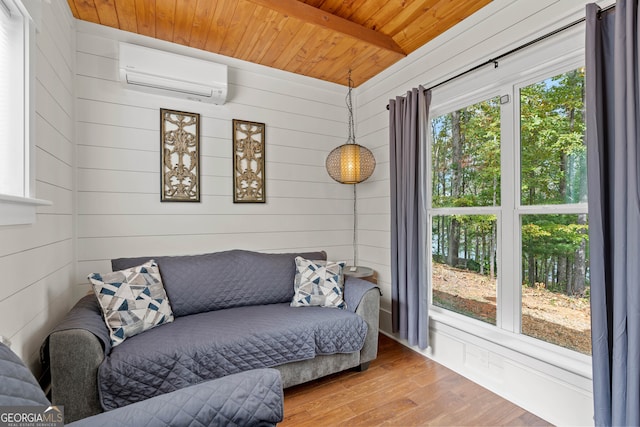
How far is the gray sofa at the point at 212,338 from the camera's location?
4.87 ft

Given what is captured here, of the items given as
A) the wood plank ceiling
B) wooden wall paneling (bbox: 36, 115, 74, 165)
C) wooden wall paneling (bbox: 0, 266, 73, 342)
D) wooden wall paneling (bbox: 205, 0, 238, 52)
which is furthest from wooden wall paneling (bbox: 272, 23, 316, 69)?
wooden wall paneling (bbox: 0, 266, 73, 342)

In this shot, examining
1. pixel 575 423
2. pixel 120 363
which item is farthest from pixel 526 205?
pixel 120 363

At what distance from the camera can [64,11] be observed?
1989 millimetres

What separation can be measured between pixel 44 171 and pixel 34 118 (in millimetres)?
307

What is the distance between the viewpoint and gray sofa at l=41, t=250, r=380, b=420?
4.87 feet

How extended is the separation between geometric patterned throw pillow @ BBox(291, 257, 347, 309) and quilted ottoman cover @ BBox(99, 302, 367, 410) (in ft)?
0.33

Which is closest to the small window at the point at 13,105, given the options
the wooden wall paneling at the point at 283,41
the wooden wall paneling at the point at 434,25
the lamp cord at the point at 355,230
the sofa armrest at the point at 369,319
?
the wooden wall paneling at the point at 283,41

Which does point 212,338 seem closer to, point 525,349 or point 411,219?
point 411,219

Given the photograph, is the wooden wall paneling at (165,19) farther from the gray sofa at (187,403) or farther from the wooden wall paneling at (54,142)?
the gray sofa at (187,403)

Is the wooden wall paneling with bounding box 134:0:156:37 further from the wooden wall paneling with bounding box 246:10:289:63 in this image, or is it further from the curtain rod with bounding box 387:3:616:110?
the curtain rod with bounding box 387:3:616:110

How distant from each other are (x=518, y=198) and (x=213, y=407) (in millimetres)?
2065

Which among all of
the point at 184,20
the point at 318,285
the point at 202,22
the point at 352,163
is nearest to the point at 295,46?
the point at 202,22

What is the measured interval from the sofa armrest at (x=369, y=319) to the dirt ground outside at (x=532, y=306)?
677 millimetres

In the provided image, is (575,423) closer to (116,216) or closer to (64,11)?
(116,216)
